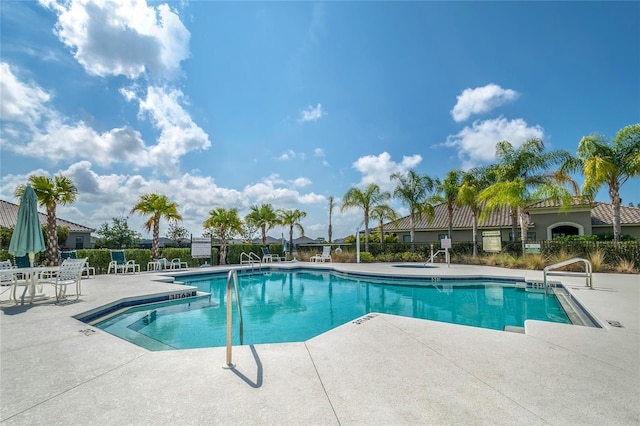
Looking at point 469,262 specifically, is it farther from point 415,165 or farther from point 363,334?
point 363,334

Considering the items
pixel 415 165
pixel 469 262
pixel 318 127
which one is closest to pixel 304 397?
pixel 318 127

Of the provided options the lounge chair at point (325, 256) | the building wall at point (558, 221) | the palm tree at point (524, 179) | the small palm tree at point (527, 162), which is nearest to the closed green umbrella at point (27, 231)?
the lounge chair at point (325, 256)

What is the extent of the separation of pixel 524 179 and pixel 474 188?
2.86m

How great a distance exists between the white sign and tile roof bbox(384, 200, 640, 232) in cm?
1357

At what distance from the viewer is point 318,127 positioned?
15.8 metres

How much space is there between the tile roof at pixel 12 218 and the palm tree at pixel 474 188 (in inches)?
1024

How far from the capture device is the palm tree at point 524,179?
15453 mm

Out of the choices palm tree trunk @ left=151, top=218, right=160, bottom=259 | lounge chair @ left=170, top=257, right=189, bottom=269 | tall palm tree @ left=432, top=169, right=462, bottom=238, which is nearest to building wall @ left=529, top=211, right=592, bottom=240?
tall palm tree @ left=432, top=169, right=462, bottom=238

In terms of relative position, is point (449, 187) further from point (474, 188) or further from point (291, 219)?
point (291, 219)

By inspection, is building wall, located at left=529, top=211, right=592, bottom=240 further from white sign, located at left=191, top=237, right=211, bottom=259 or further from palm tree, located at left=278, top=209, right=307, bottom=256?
white sign, located at left=191, top=237, right=211, bottom=259

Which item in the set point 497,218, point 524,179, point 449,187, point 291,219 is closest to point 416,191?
point 449,187

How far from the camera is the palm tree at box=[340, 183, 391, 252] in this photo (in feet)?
74.4

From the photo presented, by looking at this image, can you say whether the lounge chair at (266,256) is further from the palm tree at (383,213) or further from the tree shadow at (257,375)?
the tree shadow at (257,375)

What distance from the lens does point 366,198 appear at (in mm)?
22672
